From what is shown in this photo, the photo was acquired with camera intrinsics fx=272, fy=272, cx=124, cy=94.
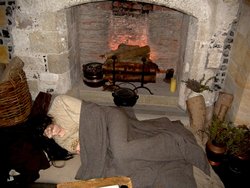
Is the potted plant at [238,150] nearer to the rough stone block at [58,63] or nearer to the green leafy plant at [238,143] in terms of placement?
the green leafy plant at [238,143]

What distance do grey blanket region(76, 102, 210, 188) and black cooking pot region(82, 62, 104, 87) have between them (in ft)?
4.00

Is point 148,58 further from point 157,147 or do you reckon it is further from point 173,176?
point 173,176

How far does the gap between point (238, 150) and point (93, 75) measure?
232cm

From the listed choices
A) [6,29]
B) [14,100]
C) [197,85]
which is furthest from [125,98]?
[6,29]

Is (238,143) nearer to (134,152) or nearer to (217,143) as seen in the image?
(217,143)

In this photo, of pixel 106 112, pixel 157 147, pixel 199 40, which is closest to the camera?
pixel 157 147

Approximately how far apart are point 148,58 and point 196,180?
226 cm

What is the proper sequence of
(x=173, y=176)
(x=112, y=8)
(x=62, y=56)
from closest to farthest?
(x=173, y=176)
(x=62, y=56)
(x=112, y=8)

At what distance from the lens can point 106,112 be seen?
3.11m

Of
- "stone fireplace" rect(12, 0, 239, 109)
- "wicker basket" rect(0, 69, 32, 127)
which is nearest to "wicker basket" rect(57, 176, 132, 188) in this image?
"wicker basket" rect(0, 69, 32, 127)

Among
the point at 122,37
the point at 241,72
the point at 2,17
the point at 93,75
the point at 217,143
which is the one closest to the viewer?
the point at 217,143

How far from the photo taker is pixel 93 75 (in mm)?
4250

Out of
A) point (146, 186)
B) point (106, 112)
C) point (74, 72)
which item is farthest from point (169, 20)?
point (146, 186)

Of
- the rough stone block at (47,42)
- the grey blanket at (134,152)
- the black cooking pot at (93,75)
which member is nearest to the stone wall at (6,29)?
the rough stone block at (47,42)
